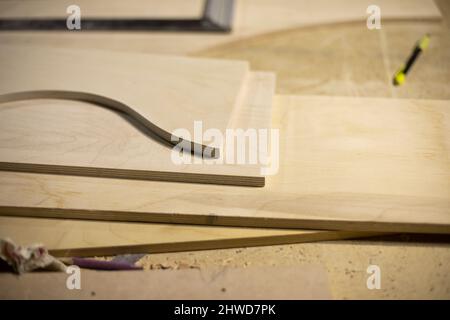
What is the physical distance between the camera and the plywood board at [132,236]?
1329 millimetres

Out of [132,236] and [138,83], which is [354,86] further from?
[132,236]

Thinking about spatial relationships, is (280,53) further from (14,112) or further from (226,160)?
(14,112)

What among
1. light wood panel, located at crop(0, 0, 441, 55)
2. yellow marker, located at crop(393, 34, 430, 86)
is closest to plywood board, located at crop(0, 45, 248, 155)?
light wood panel, located at crop(0, 0, 441, 55)

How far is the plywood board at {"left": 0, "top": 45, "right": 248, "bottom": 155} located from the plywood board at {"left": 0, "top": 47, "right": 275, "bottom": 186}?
33 mm

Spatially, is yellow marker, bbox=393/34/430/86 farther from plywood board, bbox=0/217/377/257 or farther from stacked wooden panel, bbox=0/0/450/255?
plywood board, bbox=0/217/377/257

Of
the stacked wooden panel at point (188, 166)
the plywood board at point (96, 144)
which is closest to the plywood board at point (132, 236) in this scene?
the stacked wooden panel at point (188, 166)

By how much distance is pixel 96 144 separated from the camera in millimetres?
1495

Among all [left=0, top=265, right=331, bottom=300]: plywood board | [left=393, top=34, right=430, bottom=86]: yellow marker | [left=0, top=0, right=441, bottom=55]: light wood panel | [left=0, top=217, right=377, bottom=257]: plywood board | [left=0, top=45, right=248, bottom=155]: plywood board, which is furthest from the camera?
[left=0, top=0, right=441, bottom=55]: light wood panel

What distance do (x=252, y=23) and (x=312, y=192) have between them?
1.19 meters

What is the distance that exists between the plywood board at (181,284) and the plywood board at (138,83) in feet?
1.40

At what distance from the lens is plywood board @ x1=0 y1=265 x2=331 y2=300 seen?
1.22 m

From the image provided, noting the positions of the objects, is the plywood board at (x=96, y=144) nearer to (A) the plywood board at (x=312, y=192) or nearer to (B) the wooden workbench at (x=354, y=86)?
(A) the plywood board at (x=312, y=192)

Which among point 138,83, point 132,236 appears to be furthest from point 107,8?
point 132,236
